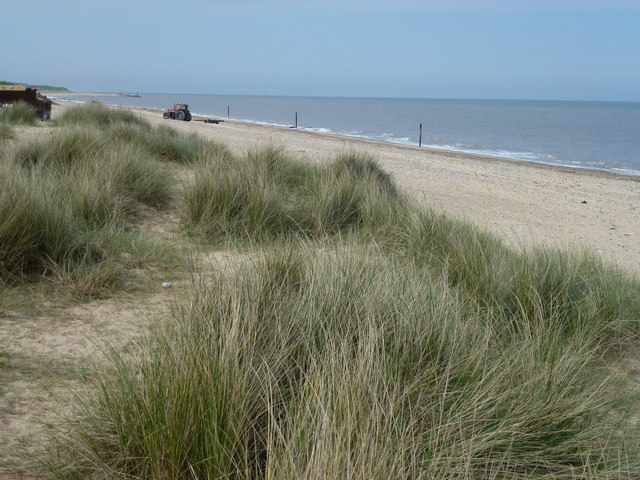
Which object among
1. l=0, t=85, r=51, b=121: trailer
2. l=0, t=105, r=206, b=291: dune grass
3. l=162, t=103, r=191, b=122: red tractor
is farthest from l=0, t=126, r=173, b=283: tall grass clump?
l=162, t=103, r=191, b=122: red tractor

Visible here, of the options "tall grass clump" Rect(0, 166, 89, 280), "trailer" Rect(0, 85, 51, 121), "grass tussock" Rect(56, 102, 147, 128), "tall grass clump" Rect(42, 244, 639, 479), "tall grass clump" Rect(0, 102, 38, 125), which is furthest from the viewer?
"trailer" Rect(0, 85, 51, 121)

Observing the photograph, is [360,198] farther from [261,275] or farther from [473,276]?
[261,275]

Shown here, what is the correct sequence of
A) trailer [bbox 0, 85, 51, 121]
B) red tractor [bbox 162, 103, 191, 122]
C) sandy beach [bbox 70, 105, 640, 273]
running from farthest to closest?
red tractor [bbox 162, 103, 191, 122], trailer [bbox 0, 85, 51, 121], sandy beach [bbox 70, 105, 640, 273]

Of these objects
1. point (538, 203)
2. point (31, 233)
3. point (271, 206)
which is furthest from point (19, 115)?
point (31, 233)

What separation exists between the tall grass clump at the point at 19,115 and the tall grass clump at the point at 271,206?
33.7ft

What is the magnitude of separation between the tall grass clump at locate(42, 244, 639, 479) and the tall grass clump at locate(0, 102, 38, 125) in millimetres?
14613

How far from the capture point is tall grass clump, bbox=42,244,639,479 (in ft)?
6.60

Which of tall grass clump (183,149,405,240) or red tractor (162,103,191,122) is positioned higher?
red tractor (162,103,191,122)

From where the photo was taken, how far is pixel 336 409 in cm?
209

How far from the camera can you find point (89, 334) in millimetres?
3607

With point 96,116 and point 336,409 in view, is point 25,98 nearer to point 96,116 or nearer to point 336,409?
point 96,116

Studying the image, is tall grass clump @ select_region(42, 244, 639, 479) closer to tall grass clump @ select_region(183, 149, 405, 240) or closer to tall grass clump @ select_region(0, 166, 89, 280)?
tall grass clump @ select_region(0, 166, 89, 280)

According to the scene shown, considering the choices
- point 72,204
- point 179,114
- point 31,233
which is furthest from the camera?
point 179,114

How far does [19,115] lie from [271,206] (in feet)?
40.3
